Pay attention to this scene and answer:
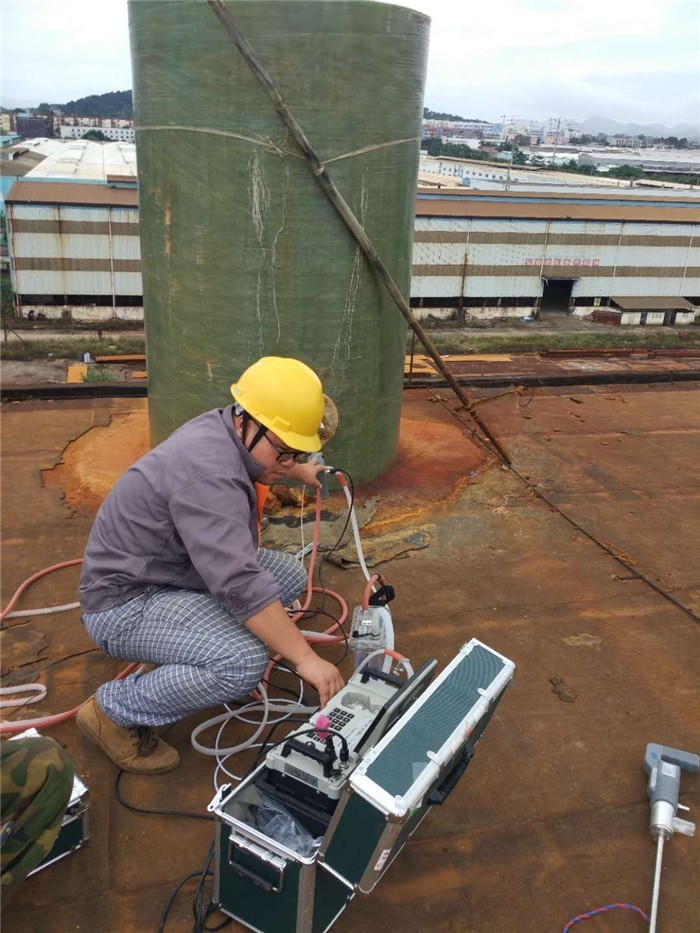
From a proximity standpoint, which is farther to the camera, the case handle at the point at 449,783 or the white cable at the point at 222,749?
the white cable at the point at 222,749

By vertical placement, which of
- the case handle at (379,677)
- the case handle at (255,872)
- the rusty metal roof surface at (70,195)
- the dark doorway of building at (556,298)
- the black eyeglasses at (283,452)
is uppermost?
the black eyeglasses at (283,452)

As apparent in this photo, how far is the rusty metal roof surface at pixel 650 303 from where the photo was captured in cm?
2222

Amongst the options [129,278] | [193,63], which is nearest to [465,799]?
[193,63]

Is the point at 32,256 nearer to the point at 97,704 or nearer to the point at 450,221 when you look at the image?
the point at 450,221

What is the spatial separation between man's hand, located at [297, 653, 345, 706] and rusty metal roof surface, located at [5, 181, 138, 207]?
16.9 metres

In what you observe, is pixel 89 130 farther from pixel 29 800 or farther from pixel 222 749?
pixel 29 800

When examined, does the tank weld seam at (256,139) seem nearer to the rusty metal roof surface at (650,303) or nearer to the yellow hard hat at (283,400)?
the yellow hard hat at (283,400)

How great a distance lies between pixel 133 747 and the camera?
2754 mm

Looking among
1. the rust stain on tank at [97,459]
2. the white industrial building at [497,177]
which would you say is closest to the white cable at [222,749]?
the rust stain on tank at [97,459]

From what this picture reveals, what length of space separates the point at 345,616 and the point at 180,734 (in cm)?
Answer: 108

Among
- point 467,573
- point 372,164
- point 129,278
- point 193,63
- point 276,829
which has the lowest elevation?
point 129,278

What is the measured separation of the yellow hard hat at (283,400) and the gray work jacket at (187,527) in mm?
130

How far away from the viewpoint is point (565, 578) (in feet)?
14.0

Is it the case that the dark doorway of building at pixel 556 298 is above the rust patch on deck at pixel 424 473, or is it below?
below
